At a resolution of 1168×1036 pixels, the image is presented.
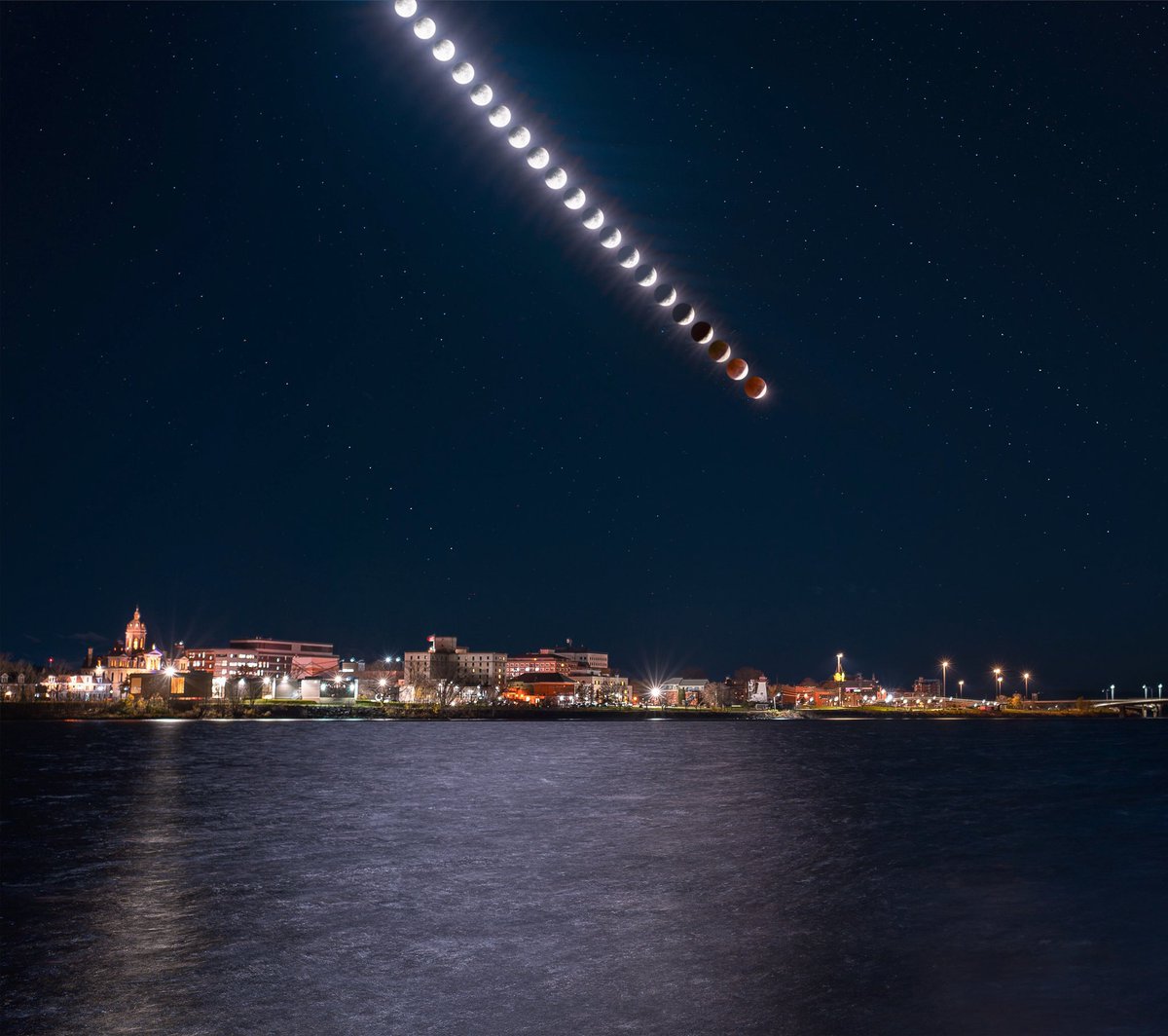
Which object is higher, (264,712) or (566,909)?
(566,909)

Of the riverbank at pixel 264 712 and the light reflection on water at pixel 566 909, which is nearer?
the light reflection on water at pixel 566 909

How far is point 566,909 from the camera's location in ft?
47.2

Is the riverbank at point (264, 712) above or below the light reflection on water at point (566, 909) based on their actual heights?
below

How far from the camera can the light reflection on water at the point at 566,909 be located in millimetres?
9461

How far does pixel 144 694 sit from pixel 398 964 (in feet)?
468

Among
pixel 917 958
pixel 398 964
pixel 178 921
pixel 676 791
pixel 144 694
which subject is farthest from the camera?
pixel 144 694

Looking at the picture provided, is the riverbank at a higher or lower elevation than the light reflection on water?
lower

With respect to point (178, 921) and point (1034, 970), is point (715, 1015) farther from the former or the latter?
point (178, 921)

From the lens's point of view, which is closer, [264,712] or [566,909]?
[566,909]

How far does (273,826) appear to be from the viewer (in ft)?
80.9

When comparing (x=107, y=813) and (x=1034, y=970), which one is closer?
(x=1034, y=970)

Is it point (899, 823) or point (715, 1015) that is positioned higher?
point (715, 1015)

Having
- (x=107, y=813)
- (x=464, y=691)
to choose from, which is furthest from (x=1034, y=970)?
(x=464, y=691)

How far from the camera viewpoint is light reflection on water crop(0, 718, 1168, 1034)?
946 cm
